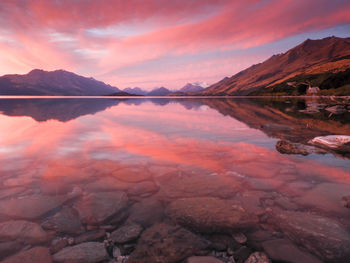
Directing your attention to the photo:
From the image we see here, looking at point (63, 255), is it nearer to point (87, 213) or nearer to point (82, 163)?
point (87, 213)

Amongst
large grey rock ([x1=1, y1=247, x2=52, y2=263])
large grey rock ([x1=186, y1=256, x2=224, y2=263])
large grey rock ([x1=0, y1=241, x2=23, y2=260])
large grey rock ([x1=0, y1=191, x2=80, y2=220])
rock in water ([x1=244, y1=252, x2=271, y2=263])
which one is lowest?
rock in water ([x1=244, y1=252, x2=271, y2=263])

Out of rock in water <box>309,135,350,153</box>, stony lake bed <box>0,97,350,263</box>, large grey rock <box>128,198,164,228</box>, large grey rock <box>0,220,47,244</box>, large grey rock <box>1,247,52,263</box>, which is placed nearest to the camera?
large grey rock <box>1,247,52,263</box>

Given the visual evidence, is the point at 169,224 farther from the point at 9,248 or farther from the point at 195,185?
the point at 9,248

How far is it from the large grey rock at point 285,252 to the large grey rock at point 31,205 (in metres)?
5.82

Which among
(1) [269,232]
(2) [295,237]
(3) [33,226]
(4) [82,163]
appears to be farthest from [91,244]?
(4) [82,163]

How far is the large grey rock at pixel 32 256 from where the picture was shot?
4.00 metres

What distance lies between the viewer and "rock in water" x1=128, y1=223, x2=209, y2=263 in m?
4.10

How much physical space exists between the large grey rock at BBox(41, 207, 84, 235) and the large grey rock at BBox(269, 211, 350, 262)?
5.14 meters

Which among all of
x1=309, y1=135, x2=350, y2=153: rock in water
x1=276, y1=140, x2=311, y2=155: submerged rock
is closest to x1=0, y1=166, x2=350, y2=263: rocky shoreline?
x1=276, y1=140, x2=311, y2=155: submerged rock

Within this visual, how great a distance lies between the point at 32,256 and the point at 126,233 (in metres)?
1.93

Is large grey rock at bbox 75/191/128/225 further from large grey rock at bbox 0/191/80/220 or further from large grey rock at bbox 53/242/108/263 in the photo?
large grey rock at bbox 53/242/108/263

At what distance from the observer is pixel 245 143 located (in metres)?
13.4

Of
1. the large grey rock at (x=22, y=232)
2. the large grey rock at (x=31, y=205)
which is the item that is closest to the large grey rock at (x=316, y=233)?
the large grey rock at (x=22, y=232)

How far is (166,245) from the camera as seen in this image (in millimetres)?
4379
